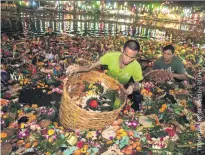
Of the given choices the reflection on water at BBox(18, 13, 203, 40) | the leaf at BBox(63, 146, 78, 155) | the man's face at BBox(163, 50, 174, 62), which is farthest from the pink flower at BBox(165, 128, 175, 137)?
the reflection on water at BBox(18, 13, 203, 40)

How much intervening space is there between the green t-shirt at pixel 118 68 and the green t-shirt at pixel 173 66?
1.86 metres

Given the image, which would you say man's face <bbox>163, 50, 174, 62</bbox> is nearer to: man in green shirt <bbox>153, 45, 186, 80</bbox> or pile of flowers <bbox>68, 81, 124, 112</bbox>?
man in green shirt <bbox>153, 45, 186, 80</bbox>

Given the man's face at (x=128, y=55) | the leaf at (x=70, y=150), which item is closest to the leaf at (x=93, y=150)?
the leaf at (x=70, y=150)

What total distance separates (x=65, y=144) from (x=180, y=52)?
9.09 metres

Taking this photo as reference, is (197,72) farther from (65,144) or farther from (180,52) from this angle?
(65,144)

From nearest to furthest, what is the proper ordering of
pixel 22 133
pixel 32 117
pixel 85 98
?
pixel 22 133 → pixel 85 98 → pixel 32 117

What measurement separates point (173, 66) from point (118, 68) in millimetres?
2240

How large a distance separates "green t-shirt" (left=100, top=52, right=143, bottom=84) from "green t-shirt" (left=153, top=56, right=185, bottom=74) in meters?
1.86

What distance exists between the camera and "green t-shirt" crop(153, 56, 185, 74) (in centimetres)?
667

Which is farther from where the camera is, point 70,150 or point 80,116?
point 70,150

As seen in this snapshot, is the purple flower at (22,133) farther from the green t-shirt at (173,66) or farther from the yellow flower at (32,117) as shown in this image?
the green t-shirt at (173,66)

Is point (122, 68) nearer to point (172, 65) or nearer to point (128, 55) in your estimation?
point (128, 55)

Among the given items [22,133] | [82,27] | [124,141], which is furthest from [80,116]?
[82,27]

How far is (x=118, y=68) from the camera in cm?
532
